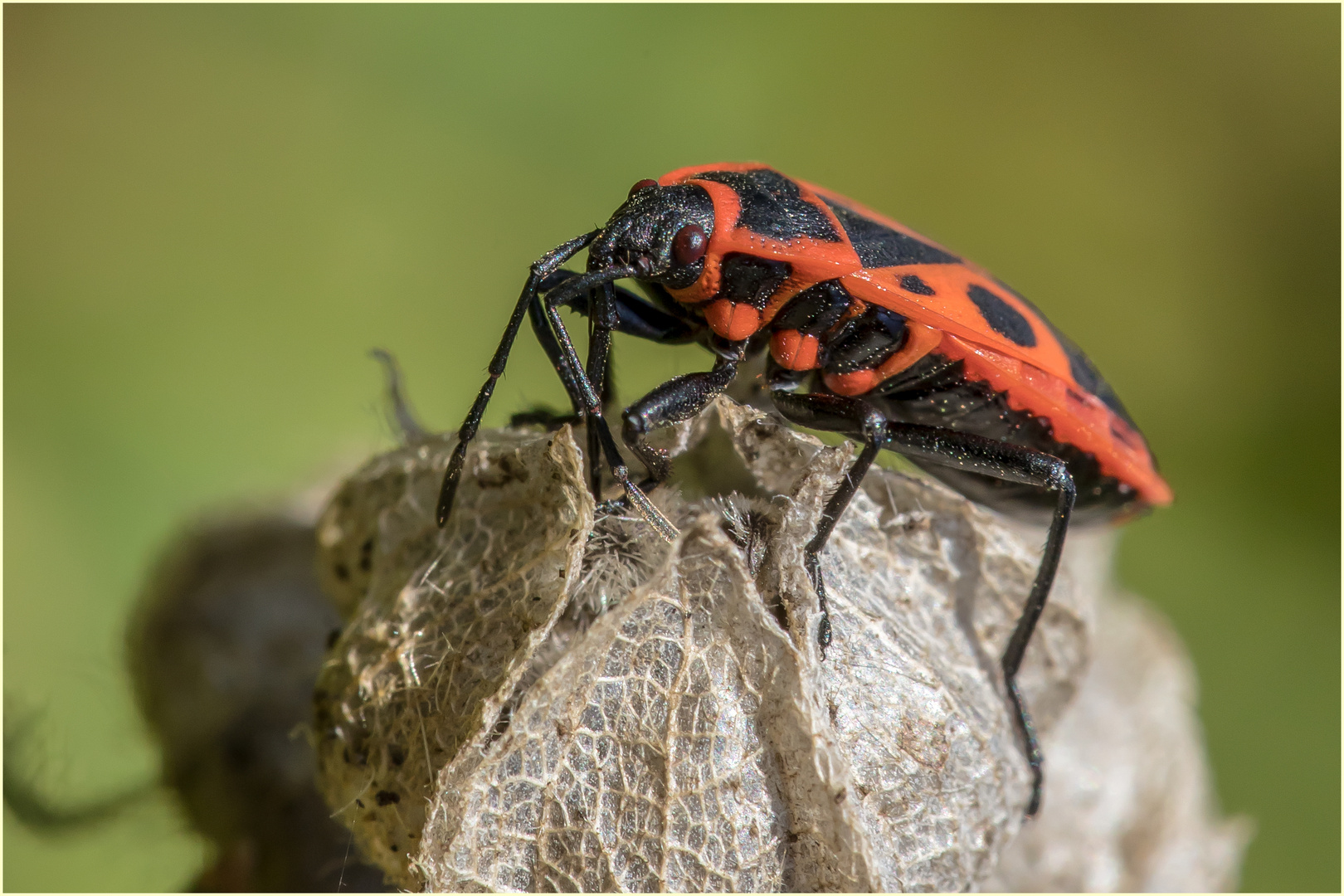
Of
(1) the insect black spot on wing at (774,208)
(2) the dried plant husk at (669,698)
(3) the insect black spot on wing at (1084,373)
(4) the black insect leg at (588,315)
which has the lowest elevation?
(2) the dried plant husk at (669,698)

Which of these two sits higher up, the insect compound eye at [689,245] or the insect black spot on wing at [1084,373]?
the insect compound eye at [689,245]

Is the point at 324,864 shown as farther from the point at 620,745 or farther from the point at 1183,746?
the point at 1183,746

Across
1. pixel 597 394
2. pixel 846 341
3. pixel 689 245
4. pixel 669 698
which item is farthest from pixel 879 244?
pixel 669 698

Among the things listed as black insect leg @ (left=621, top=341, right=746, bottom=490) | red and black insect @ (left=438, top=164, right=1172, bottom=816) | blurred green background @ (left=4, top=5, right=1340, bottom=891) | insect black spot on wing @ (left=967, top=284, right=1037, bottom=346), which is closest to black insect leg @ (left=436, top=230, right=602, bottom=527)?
red and black insect @ (left=438, top=164, right=1172, bottom=816)

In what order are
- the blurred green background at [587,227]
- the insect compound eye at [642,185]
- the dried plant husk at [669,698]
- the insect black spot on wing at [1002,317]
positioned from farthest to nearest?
the blurred green background at [587,227], the insect black spot on wing at [1002,317], the insect compound eye at [642,185], the dried plant husk at [669,698]

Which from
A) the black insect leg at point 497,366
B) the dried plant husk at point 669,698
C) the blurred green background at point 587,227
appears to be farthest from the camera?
the blurred green background at point 587,227

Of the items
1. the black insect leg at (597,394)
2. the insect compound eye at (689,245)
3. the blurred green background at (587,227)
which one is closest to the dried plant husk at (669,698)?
the black insect leg at (597,394)

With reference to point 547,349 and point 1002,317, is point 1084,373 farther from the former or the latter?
point 547,349

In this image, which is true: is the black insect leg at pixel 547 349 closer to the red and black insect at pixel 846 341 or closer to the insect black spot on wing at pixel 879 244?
the red and black insect at pixel 846 341
